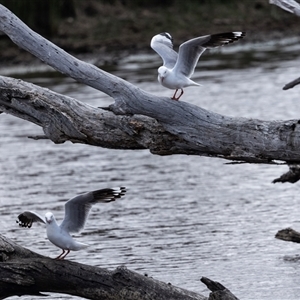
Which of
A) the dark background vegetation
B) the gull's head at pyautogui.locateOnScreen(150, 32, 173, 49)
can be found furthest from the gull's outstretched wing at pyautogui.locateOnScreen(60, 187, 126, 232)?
the dark background vegetation

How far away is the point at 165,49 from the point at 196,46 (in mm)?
559

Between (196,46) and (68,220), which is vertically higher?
(196,46)

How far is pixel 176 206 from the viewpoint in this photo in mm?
12961

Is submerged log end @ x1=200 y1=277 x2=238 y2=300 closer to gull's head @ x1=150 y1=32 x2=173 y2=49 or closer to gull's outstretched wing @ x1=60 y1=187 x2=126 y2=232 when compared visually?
gull's outstretched wing @ x1=60 y1=187 x2=126 y2=232

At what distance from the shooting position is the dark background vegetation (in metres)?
27.0

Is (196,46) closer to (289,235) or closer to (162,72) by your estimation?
(162,72)

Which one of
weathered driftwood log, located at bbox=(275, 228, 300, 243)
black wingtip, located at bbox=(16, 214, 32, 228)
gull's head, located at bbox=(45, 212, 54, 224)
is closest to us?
gull's head, located at bbox=(45, 212, 54, 224)

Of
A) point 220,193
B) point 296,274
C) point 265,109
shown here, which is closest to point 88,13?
point 265,109

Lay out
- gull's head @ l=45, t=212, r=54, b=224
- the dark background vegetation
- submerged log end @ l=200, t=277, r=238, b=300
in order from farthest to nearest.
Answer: the dark background vegetation < gull's head @ l=45, t=212, r=54, b=224 < submerged log end @ l=200, t=277, r=238, b=300

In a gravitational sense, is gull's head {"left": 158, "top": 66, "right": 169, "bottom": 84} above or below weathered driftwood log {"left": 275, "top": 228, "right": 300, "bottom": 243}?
above

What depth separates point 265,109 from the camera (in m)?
18.6

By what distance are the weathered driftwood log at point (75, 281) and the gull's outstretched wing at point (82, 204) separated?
30 centimetres

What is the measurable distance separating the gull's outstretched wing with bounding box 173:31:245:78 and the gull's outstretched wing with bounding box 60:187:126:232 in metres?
1.10

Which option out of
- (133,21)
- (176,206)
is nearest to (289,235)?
(176,206)
